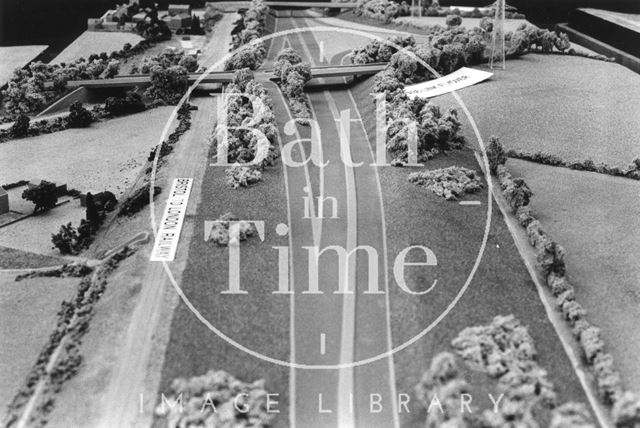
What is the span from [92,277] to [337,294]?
54.0 feet

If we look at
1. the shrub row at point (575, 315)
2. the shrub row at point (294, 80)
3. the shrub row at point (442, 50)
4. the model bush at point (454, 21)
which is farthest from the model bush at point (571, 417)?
the model bush at point (454, 21)

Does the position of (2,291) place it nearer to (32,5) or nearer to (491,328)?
(491,328)

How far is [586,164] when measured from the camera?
65750mm

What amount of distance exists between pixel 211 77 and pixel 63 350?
49.2 meters

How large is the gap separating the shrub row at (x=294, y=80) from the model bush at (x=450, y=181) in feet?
55.6

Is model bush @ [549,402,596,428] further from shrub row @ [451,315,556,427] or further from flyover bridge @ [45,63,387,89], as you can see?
flyover bridge @ [45,63,387,89]

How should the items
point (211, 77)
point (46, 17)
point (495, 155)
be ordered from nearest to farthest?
point (495, 155) < point (211, 77) < point (46, 17)

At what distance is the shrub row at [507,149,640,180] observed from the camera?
213 ft

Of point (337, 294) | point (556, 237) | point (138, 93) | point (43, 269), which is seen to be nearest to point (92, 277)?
point (43, 269)

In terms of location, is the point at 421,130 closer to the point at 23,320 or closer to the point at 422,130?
the point at 422,130

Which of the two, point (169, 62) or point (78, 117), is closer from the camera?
point (78, 117)

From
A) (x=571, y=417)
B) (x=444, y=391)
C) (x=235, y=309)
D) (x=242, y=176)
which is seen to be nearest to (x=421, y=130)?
(x=242, y=176)

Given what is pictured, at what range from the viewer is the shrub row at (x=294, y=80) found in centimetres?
7556

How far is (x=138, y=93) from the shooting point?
84.8 metres
